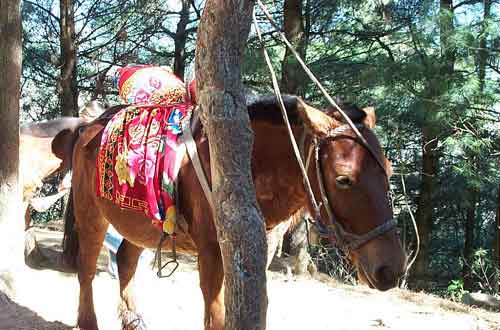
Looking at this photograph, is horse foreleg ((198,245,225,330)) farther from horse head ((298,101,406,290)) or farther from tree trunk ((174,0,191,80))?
tree trunk ((174,0,191,80))

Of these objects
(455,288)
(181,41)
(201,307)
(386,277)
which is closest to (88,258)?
(201,307)

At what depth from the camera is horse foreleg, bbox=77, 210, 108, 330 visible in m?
4.02

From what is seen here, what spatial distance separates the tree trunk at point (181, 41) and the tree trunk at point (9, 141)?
6.01 meters

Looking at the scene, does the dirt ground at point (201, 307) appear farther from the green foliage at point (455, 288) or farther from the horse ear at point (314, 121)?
the horse ear at point (314, 121)

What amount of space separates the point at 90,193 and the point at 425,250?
28.0 ft

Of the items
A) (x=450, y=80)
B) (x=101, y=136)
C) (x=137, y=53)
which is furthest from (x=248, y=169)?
(x=137, y=53)

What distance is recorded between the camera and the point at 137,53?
1123 centimetres

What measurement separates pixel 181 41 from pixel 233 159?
9.59 meters

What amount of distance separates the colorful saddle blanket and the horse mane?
1.49 ft

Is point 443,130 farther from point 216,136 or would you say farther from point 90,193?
point 216,136

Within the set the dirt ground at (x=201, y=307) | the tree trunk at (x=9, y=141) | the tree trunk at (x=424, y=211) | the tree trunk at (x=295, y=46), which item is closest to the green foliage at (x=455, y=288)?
the dirt ground at (x=201, y=307)

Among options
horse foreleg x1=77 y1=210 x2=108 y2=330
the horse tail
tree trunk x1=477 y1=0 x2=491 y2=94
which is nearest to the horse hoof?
horse foreleg x1=77 y1=210 x2=108 y2=330

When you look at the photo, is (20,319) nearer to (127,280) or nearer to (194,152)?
(127,280)

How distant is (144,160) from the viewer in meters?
3.05
